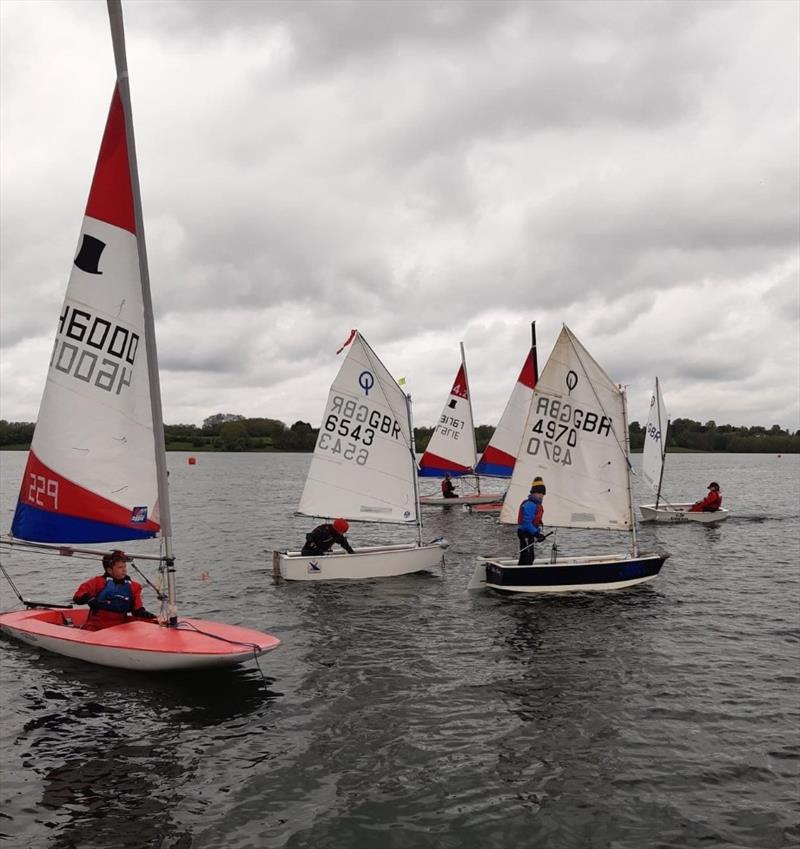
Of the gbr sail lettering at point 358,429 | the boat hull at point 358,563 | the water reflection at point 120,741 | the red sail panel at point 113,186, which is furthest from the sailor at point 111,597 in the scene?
the gbr sail lettering at point 358,429

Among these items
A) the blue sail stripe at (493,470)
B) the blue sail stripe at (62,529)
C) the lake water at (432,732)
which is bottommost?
the lake water at (432,732)

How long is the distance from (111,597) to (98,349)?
17.2ft

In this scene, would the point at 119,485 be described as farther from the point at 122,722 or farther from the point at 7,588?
the point at 7,588

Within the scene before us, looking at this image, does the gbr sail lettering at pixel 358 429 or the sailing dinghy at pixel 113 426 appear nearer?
the sailing dinghy at pixel 113 426

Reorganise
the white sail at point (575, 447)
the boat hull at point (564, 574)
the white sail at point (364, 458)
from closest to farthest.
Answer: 1. the boat hull at point (564, 574)
2. the white sail at point (575, 447)
3. the white sail at point (364, 458)

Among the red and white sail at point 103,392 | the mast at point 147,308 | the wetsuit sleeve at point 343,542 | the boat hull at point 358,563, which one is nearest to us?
the mast at point 147,308

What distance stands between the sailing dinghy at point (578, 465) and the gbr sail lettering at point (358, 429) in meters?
5.07

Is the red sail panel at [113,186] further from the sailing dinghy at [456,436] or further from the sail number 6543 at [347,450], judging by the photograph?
the sailing dinghy at [456,436]

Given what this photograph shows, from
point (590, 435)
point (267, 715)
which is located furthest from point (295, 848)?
point (590, 435)

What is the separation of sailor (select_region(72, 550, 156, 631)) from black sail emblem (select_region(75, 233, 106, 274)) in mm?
5863

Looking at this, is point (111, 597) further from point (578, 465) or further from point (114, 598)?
point (578, 465)

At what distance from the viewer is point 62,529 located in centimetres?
1491

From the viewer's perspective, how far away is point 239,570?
94.9ft

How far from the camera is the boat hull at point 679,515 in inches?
1721
